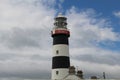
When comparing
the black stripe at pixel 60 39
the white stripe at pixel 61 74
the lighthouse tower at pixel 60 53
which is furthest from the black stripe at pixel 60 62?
the black stripe at pixel 60 39

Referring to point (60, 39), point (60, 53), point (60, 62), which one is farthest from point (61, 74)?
point (60, 39)

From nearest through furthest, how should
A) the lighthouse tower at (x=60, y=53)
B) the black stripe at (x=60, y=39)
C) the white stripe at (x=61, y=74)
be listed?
the white stripe at (x=61, y=74), the lighthouse tower at (x=60, y=53), the black stripe at (x=60, y=39)

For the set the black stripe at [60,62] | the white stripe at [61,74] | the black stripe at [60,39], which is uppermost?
the black stripe at [60,39]

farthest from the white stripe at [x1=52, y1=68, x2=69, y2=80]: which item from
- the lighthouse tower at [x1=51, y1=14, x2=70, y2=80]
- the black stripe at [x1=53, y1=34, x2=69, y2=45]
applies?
the black stripe at [x1=53, y1=34, x2=69, y2=45]

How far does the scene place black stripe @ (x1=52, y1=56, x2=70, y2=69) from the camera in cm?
5728

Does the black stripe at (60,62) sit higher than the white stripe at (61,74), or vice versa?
the black stripe at (60,62)

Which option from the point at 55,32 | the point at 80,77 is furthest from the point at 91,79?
the point at 55,32

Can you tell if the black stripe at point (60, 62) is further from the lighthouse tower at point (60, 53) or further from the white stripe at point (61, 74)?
the white stripe at point (61, 74)

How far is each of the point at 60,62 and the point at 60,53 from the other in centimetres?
164

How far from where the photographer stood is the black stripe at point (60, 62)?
188ft

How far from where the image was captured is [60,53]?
57.8 metres

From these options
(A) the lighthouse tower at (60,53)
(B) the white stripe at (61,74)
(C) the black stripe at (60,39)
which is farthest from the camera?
(C) the black stripe at (60,39)

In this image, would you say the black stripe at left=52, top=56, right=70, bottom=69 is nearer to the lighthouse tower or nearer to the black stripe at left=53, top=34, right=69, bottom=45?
the lighthouse tower

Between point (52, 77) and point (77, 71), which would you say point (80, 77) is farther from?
point (52, 77)
